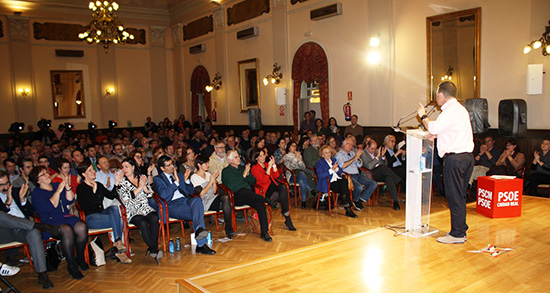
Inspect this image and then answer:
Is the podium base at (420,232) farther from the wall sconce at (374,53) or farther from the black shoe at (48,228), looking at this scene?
the wall sconce at (374,53)

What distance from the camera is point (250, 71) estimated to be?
13391mm

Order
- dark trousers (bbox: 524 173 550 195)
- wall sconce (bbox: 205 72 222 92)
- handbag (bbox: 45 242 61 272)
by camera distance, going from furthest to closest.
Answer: wall sconce (bbox: 205 72 222 92)
dark trousers (bbox: 524 173 550 195)
handbag (bbox: 45 242 61 272)

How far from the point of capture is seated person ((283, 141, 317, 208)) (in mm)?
6730

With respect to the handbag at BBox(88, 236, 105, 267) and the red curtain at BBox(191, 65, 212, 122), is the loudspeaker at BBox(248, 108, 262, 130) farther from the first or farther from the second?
the handbag at BBox(88, 236, 105, 267)

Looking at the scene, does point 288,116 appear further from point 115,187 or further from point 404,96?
point 115,187

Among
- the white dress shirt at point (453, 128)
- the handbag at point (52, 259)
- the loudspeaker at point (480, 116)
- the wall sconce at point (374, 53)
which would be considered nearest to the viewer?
the white dress shirt at point (453, 128)

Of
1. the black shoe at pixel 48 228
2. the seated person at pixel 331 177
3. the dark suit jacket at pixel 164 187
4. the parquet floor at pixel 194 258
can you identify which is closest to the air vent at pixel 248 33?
the seated person at pixel 331 177

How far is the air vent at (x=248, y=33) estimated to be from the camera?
12641 millimetres

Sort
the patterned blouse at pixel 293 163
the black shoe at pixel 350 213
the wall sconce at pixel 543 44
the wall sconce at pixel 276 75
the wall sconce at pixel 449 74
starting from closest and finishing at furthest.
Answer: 1. the black shoe at pixel 350 213
2. the wall sconce at pixel 543 44
3. the patterned blouse at pixel 293 163
4. the wall sconce at pixel 449 74
5. the wall sconce at pixel 276 75

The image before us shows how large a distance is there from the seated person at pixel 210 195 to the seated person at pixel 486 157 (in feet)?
14.0

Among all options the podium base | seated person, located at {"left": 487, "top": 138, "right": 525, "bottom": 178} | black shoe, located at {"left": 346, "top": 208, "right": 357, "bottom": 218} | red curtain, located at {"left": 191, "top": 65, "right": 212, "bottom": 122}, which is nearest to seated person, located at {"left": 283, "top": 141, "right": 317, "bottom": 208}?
black shoe, located at {"left": 346, "top": 208, "right": 357, "bottom": 218}

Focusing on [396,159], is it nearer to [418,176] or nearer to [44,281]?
[418,176]

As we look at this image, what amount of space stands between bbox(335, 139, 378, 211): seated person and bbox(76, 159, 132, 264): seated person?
345cm

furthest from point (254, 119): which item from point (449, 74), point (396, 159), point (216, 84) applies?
point (396, 159)
